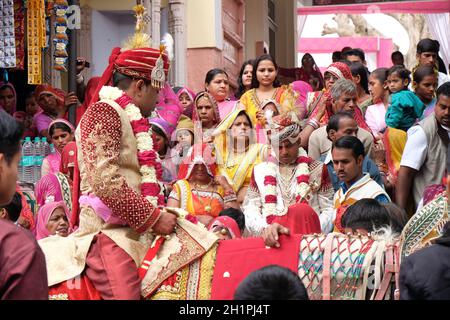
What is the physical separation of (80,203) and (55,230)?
2.35m

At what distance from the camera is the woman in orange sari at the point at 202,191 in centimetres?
827


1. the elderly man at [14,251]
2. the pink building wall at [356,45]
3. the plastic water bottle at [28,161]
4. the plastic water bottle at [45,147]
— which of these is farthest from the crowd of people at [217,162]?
the pink building wall at [356,45]

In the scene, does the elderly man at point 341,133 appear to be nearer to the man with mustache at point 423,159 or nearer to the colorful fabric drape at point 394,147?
the man with mustache at point 423,159

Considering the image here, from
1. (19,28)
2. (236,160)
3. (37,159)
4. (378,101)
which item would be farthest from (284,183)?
(19,28)

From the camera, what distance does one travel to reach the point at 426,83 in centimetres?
1047

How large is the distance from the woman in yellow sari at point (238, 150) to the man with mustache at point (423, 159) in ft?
3.79

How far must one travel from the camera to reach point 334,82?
10.8 m

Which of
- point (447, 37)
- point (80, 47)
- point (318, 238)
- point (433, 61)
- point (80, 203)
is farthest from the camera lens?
point (447, 37)

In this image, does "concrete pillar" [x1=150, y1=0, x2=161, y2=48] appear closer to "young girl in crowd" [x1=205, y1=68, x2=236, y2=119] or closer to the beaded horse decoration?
"young girl in crowd" [x1=205, y1=68, x2=236, y2=119]

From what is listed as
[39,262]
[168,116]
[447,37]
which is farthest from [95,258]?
[447,37]

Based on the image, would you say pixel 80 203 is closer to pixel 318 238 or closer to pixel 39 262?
pixel 318 238

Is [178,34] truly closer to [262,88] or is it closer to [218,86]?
[218,86]

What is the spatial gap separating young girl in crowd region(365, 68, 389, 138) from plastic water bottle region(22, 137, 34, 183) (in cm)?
353

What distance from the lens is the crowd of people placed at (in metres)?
5.66
